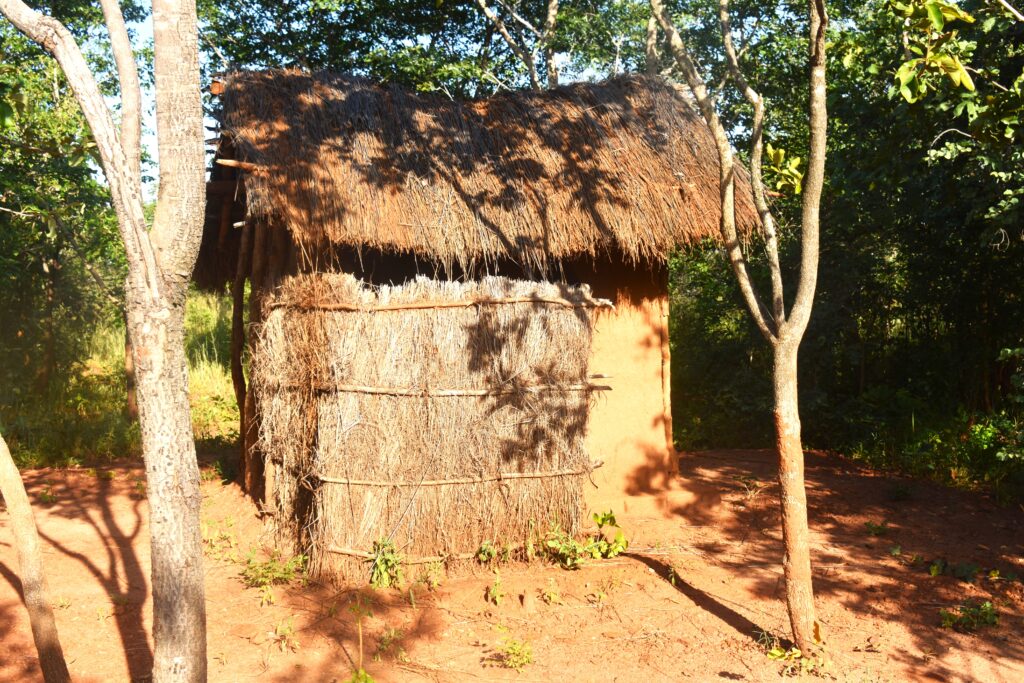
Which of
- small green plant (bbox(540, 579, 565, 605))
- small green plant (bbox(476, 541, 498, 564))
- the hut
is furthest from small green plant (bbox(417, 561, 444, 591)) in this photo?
small green plant (bbox(540, 579, 565, 605))

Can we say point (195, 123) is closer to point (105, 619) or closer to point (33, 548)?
point (33, 548)

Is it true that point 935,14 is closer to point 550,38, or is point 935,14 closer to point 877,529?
point 877,529

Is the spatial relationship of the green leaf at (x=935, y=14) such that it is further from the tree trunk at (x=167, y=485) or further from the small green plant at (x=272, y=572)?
the small green plant at (x=272, y=572)

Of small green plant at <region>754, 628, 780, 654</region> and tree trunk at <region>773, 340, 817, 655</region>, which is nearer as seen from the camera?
tree trunk at <region>773, 340, 817, 655</region>

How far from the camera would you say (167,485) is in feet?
10.2

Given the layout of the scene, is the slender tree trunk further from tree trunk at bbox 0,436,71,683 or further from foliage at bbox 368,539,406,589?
foliage at bbox 368,539,406,589

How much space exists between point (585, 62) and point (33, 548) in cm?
1188

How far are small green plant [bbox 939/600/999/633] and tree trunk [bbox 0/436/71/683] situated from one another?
4.63 metres

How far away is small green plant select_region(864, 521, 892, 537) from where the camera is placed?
6496 mm

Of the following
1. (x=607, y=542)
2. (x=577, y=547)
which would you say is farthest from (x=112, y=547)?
(x=607, y=542)

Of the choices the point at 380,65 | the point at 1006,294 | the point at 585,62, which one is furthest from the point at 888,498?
the point at 585,62

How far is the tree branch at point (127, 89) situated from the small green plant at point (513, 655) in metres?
2.99

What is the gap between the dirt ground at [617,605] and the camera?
14.8ft

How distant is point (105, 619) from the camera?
4.88 meters
